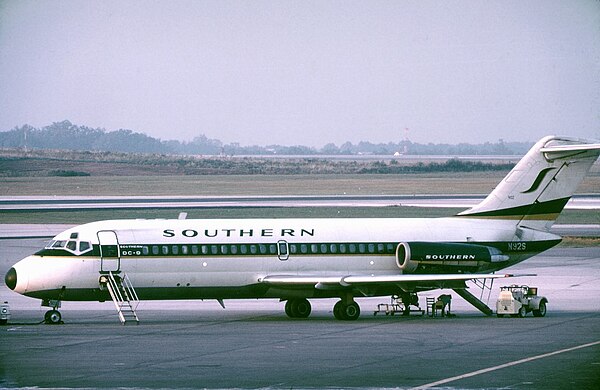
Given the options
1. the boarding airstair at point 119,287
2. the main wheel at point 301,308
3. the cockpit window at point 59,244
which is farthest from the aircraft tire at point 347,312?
the cockpit window at point 59,244

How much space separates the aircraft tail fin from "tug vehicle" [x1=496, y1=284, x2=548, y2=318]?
2.68 meters

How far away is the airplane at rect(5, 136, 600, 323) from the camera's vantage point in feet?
107

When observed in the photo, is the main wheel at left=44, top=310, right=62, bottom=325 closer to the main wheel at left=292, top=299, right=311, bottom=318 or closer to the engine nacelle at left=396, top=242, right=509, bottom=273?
the main wheel at left=292, top=299, right=311, bottom=318

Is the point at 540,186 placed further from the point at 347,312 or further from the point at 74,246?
the point at 74,246

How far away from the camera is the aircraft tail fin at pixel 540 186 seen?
35.7 metres

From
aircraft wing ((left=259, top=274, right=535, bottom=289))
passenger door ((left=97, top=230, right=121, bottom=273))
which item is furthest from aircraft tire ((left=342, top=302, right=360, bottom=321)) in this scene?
passenger door ((left=97, top=230, right=121, bottom=273))

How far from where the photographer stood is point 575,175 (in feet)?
118

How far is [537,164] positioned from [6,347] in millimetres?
18276

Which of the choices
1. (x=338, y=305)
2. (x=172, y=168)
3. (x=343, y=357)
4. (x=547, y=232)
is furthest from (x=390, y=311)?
(x=172, y=168)

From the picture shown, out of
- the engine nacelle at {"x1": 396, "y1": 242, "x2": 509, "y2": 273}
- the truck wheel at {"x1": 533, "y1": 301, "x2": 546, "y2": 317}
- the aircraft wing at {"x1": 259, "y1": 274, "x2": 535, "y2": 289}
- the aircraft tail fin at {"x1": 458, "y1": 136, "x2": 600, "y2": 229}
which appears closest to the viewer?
the aircraft wing at {"x1": 259, "y1": 274, "x2": 535, "y2": 289}

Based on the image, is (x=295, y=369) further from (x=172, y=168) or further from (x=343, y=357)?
(x=172, y=168)

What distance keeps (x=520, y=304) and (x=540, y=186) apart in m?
4.30

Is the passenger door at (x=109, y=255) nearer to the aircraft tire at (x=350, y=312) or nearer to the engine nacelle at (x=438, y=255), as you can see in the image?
the aircraft tire at (x=350, y=312)

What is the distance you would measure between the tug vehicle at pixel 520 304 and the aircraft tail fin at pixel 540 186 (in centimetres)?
268
